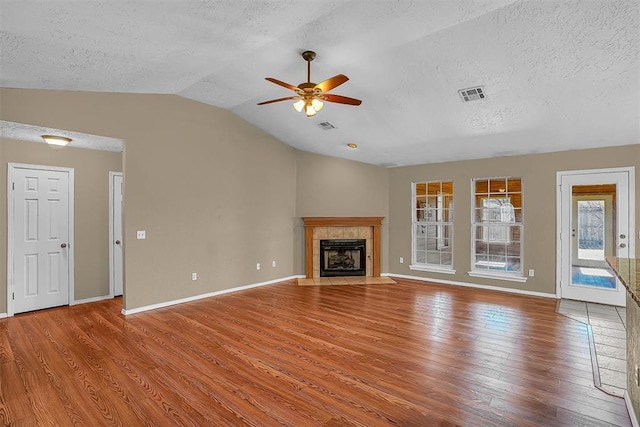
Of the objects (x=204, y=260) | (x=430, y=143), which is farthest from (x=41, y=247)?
(x=430, y=143)

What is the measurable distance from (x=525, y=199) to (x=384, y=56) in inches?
149

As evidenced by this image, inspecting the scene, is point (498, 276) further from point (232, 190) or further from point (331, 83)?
point (232, 190)

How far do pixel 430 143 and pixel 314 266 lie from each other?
10.8 ft

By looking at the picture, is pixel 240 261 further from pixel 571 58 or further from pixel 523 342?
pixel 571 58

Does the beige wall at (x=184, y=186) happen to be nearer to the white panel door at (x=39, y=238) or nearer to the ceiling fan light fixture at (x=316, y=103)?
the white panel door at (x=39, y=238)

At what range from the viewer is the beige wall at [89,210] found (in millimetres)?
4861

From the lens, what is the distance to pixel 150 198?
4660 millimetres

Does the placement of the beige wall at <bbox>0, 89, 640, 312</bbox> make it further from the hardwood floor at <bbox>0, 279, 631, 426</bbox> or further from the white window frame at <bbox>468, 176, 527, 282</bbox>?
the hardwood floor at <bbox>0, 279, 631, 426</bbox>

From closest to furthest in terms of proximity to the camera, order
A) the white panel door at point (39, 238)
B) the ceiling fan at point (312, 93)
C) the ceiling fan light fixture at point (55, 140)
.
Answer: the ceiling fan at point (312, 93) → the ceiling fan light fixture at point (55, 140) → the white panel door at point (39, 238)

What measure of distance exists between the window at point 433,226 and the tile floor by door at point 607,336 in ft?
6.95

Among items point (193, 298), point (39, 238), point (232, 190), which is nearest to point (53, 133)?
point (39, 238)

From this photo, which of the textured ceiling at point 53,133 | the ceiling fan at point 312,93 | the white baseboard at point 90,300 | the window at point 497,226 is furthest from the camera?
the window at point 497,226

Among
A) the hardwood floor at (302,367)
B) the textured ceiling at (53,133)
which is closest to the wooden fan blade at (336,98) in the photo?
the hardwood floor at (302,367)

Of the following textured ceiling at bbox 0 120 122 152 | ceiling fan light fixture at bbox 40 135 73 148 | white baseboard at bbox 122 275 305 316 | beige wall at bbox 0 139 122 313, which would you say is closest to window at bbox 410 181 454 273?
white baseboard at bbox 122 275 305 316
